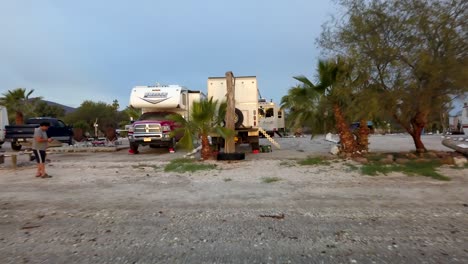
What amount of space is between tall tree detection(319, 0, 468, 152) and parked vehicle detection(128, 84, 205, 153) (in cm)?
860

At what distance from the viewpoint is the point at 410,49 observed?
486 inches

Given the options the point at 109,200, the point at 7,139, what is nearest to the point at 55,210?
the point at 109,200

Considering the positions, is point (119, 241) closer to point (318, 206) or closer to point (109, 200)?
point (109, 200)

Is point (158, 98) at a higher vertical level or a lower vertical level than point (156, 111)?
higher

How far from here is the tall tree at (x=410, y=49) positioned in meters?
11.8

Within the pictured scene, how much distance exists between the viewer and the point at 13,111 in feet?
130

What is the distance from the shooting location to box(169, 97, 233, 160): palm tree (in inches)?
557

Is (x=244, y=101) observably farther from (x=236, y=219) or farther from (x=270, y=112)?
(x=270, y=112)

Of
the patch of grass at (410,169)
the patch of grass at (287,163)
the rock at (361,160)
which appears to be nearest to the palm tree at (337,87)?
the rock at (361,160)

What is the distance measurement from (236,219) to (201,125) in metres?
8.29

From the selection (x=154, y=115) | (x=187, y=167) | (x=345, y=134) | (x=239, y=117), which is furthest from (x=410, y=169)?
(x=154, y=115)

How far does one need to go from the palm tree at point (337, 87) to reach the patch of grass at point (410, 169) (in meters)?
2.14

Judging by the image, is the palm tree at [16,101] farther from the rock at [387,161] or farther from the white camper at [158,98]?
the rock at [387,161]

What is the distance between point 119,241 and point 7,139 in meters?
22.9
